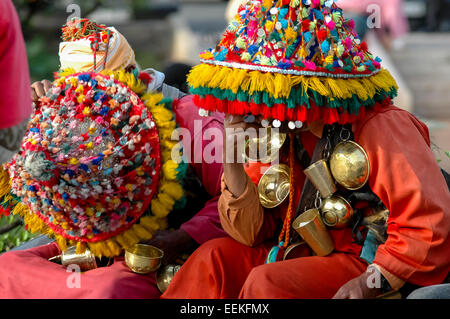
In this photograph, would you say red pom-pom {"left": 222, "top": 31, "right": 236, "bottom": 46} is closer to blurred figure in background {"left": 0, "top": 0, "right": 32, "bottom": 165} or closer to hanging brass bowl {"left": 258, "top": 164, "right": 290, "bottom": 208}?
hanging brass bowl {"left": 258, "top": 164, "right": 290, "bottom": 208}

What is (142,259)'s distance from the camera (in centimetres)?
282

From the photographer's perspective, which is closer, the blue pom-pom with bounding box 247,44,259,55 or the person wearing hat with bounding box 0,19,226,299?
the blue pom-pom with bounding box 247,44,259,55

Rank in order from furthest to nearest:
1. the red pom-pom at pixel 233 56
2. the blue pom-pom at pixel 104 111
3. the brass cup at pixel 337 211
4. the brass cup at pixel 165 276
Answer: the brass cup at pixel 165 276 < the blue pom-pom at pixel 104 111 < the brass cup at pixel 337 211 < the red pom-pom at pixel 233 56

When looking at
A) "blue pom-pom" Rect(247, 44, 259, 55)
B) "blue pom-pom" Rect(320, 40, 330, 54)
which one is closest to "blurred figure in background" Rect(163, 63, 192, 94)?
"blue pom-pom" Rect(247, 44, 259, 55)

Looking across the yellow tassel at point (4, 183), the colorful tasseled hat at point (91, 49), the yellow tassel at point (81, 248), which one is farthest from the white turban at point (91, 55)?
the yellow tassel at point (81, 248)

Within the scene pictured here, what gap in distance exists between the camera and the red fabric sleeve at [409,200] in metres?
2.34

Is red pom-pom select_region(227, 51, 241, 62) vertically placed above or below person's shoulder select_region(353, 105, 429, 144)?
above

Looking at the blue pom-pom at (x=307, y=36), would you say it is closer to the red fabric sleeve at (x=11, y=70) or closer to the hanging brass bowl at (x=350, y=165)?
the hanging brass bowl at (x=350, y=165)

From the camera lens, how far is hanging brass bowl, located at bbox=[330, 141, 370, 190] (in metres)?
2.45

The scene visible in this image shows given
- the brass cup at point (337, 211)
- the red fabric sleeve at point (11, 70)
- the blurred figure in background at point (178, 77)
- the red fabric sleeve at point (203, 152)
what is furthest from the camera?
the blurred figure in background at point (178, 77)

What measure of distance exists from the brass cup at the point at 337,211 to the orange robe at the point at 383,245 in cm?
10

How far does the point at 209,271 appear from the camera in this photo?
2736mm

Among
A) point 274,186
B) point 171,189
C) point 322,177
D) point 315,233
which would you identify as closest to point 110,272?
point 171,189
